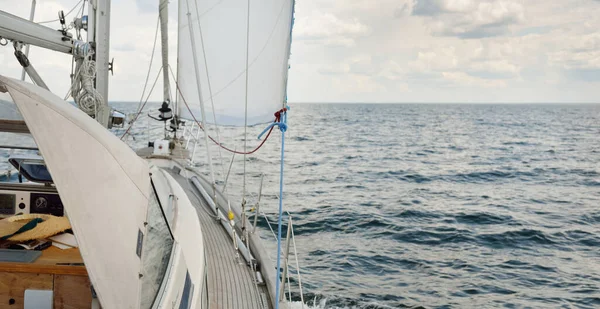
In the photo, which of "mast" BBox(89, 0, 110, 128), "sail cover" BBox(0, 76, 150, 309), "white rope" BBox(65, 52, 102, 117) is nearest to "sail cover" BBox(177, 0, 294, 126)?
"mast" BBox(89, 0, 110, 128)

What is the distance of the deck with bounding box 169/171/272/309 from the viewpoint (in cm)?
434

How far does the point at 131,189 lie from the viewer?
8.84 ft

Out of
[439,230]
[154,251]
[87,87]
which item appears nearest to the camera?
[154,251]

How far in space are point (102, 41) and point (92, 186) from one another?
433 centimetres

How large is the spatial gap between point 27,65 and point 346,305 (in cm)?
553

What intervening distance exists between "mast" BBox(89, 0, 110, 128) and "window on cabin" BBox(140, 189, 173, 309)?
11.3 ft

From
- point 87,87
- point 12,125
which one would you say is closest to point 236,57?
point 87,87

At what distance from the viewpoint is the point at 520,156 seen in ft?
92.2

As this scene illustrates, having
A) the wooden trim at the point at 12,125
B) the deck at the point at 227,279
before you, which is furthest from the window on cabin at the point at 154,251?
the wooden trim at the point at 12,125

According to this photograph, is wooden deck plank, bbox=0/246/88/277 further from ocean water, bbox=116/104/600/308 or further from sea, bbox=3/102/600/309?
ocean water, bbox=116/104/600/308

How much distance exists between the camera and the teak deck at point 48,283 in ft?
10.0

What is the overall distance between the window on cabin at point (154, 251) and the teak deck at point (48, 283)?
568mm

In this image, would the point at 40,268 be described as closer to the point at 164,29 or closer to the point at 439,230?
the point at 164,29

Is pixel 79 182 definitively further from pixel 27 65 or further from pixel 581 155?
pixel 581 155
